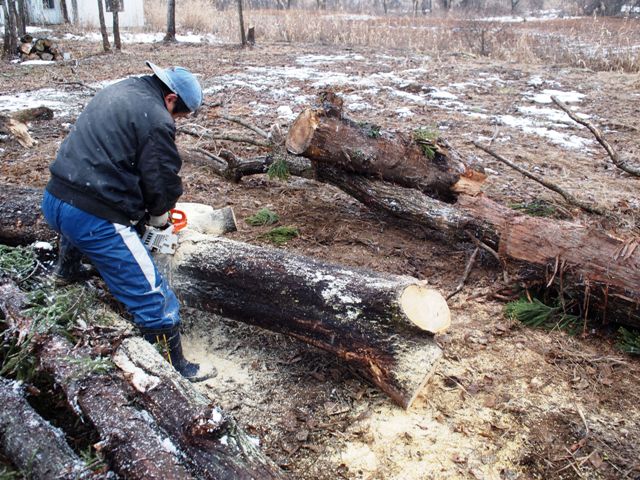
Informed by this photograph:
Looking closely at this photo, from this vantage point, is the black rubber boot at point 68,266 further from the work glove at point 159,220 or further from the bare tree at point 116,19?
the bare tree at point 116,19

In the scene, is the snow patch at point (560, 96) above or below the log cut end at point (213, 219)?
above

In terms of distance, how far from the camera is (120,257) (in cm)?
288

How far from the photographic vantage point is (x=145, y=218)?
3223 mm

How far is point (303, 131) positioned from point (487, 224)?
172 cm

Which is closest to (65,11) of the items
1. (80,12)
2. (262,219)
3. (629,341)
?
(80,12)

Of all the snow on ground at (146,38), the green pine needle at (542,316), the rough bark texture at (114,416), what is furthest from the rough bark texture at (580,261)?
the snow on ground at (146,38)

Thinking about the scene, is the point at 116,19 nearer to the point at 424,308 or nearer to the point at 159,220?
the point at 159,220

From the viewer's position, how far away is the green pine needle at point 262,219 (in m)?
5.04

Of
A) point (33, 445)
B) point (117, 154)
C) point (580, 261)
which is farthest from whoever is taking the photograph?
point (580, 261)

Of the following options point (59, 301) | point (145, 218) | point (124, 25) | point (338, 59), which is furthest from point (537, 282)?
point (124, 25)

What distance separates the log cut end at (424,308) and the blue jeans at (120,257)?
139 centimetres

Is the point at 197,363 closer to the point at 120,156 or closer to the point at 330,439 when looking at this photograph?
the point at 330,439

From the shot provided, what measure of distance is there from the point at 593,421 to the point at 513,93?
869cm

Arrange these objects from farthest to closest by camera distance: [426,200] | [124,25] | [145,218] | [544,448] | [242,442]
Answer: [124,25]
[426,200]
[145,218]
[544,448]
[242,442]
